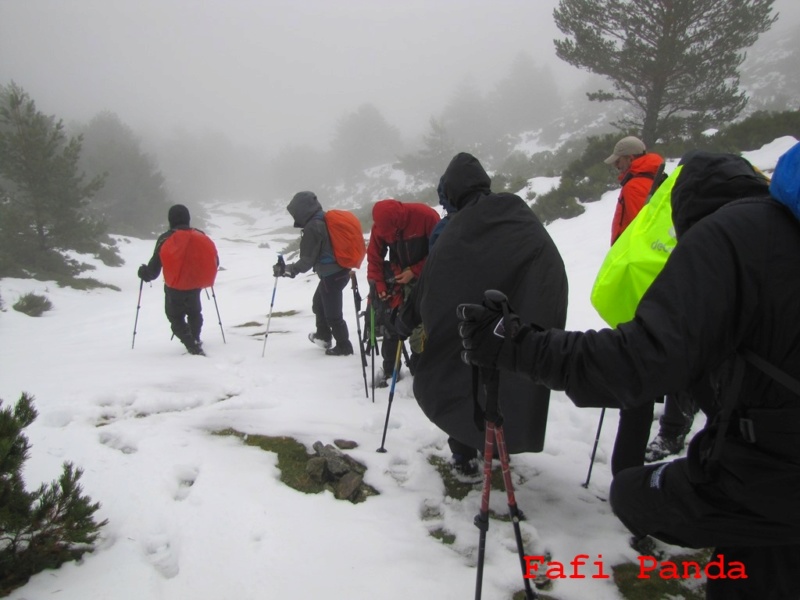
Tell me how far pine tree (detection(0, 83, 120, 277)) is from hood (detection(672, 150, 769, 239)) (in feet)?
64.2

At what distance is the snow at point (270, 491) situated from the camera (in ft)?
8.00

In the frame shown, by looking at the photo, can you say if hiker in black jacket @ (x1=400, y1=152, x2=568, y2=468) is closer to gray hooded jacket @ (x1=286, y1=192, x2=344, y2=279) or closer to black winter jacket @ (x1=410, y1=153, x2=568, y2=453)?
black winter jacket @ (x1=410, y1=153, x2=568, y2=453)

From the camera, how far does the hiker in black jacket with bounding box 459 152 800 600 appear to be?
4.43 feet

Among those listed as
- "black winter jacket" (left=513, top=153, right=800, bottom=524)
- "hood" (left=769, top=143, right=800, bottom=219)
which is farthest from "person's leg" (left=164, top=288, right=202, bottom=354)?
"hood" (left=769, top=143, right=800, bottom=219)

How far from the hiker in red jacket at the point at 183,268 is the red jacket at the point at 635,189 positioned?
557 cm

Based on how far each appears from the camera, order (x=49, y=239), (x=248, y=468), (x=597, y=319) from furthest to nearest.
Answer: (x=49, y=239) < (x=597, y=319) < (x=248, y=468)

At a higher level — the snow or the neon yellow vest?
the neon yellow vest

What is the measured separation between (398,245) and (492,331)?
3.32 meters

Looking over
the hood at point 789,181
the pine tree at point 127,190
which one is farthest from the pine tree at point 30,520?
the pine tree at point 127,190

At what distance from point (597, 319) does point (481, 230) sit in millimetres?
3938

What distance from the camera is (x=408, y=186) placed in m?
47.6

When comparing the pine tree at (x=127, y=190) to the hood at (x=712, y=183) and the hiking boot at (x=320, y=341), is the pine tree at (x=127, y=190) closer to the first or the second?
the hiking boot at (x=320, y=341)

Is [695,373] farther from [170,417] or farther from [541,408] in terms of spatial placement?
[170,417]

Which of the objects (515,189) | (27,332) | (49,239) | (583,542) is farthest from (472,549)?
(49,239)
